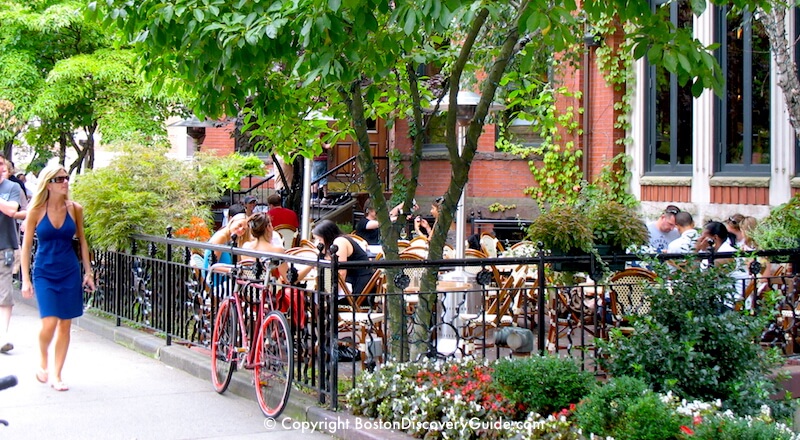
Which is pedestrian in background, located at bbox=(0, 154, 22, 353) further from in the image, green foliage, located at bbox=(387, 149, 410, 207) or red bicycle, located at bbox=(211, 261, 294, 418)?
green foliage, located at bbox=(387, 149, 410, 207)

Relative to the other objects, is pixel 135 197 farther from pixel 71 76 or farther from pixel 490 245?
pixel 71 76

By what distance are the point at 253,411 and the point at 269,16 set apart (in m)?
2.91

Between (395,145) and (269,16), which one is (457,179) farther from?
(395,145)

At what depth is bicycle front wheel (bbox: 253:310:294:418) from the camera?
688 cm

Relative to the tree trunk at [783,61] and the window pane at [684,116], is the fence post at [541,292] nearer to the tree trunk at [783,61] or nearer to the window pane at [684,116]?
the tree trunk at [783,61]

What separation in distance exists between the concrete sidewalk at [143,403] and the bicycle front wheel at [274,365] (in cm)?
12

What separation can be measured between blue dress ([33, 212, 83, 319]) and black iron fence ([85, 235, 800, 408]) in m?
1.10

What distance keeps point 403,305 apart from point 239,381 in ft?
5.85

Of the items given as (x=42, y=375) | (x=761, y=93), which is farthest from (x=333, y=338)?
(x=761, y=93)

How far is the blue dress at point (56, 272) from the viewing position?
316 inches

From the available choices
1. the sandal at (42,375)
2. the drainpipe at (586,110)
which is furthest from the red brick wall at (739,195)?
the sandal at (42,375)

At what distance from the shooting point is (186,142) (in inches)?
1180

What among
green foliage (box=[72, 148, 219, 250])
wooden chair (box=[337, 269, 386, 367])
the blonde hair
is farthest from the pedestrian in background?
wooden chair (box=[337, 269, 386, 367])

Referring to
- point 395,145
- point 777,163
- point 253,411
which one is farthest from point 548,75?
point 253,411
